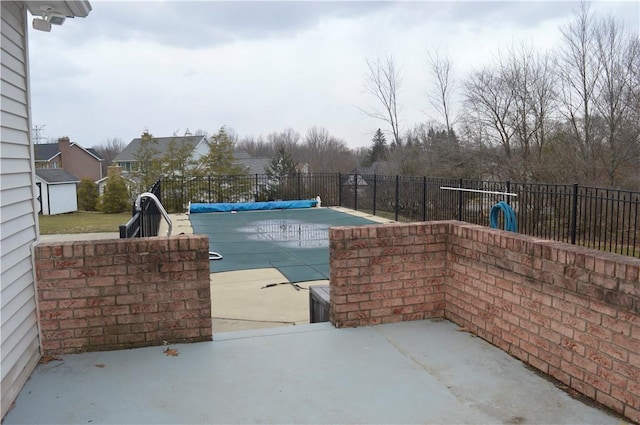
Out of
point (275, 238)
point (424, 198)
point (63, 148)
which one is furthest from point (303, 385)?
point (63, 148)

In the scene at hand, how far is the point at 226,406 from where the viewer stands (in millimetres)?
2777

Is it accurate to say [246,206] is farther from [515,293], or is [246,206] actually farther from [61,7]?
[515,293]

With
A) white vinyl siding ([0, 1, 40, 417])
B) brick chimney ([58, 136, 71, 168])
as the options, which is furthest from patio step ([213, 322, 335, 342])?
brick chimney ([58, 136, 71, 168])

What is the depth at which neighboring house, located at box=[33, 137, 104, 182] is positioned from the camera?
48781 mm

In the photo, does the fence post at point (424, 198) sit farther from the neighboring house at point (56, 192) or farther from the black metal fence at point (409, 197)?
the neighboring house at point (56, 192)

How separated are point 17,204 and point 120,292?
91 centimetres

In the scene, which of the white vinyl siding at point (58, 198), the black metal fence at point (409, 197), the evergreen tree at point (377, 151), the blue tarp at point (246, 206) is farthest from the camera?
the evergreen tree at point (377, 151)

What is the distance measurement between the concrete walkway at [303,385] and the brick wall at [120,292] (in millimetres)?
142

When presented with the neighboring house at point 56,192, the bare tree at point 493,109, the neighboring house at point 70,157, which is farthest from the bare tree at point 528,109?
the neighboring house at point 70,157

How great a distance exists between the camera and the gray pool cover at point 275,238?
736cm

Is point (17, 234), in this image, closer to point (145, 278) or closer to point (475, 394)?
point (145, 278)

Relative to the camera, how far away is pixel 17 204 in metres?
3.08

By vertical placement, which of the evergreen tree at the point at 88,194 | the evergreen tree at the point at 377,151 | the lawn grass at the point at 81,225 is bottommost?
the lawn grass at the point at 81,225

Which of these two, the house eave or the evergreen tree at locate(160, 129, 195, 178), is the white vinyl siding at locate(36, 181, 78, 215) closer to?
the evergreen tree at locate(160, 129, 195, 178)
